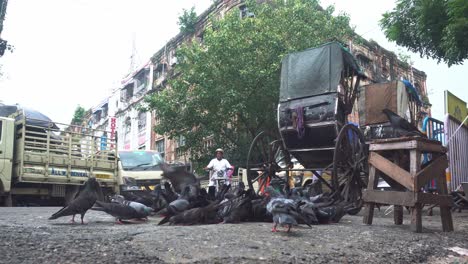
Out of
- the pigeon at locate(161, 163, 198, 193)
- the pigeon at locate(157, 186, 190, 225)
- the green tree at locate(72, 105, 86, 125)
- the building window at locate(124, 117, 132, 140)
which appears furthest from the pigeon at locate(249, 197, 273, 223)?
the green tree at locate(72, 105, 86, 125)

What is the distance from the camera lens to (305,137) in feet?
25.9

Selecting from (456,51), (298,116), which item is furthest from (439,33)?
(298,116)

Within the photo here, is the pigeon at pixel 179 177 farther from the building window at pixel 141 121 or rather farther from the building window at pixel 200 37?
the building window at pixel 141 121

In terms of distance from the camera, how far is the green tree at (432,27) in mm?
7575

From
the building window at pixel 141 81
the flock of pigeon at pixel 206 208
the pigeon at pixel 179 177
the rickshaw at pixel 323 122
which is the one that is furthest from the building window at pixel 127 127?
the flock of pigeon at pixel 206 208

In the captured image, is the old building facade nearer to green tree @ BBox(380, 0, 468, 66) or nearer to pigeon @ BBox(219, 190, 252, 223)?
green tree @ BBox(380, 0, 468, 66)

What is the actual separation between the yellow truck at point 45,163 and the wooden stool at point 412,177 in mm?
8461

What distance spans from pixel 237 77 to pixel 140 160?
5783 mm

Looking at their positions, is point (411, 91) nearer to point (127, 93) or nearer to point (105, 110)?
point (127, 93)

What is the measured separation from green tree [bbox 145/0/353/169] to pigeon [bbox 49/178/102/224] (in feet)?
37.8

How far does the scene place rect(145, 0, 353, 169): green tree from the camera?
17.2 metres

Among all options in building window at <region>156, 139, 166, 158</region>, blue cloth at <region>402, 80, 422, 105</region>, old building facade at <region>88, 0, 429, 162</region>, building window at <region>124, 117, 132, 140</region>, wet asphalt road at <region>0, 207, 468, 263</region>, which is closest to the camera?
wet asphalt road at <region>0, 207, 468, 263</region>

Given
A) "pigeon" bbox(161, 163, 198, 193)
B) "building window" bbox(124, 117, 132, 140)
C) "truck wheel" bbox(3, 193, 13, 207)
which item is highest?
"building window" bbox(124, 117, 132, 140)

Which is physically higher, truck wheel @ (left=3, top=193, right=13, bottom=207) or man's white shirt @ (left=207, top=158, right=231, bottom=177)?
man's white shirt @ (left=207, top=158, right=231, bottom=177)
